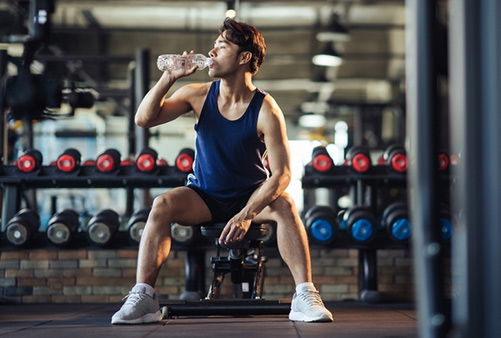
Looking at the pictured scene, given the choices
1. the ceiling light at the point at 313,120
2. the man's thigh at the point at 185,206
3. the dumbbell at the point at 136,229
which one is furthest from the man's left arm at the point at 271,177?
the ceiling light at the point at 313,120

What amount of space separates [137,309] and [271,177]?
2.36 feet

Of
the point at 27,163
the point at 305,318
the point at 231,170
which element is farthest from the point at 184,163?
the point at 305,318

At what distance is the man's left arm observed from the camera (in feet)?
8.79

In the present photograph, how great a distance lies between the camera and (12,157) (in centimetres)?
561

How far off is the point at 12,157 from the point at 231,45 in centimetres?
331

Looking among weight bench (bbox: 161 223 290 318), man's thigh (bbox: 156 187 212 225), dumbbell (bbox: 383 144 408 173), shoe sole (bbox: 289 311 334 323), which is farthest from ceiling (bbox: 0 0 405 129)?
shoe sole (bbox: 289 311 334 323)

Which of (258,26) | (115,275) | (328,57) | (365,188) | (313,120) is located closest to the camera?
(115,275)

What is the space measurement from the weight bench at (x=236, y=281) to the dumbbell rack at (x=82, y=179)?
1229mm

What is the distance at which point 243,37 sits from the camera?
287 cm

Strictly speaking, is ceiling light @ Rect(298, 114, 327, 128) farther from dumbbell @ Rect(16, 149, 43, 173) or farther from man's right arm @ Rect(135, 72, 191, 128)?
man's right arm @ Rect(135, 72, 191, 128)

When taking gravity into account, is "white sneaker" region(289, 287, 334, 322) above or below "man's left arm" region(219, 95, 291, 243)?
below

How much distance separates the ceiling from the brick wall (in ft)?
13.1

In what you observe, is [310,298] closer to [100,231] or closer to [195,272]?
[195,272]

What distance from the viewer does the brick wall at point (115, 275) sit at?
432cm
